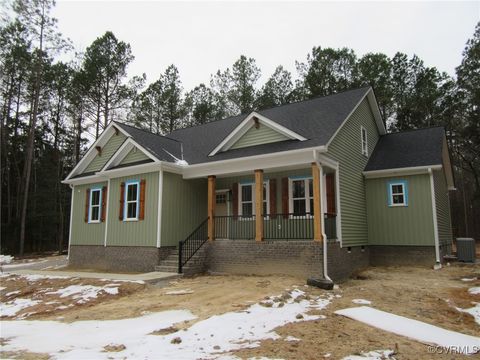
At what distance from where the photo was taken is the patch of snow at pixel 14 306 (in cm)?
896

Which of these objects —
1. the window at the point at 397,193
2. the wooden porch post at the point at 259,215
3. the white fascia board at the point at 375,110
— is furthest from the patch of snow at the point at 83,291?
the white fascia board at the point at 375,110

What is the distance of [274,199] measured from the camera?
13438mm

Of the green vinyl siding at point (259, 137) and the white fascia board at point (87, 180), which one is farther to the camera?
the white fascia board at point (87, 180)

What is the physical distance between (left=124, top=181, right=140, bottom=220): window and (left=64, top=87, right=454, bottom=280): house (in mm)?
46

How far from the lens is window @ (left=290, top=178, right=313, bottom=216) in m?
12.8

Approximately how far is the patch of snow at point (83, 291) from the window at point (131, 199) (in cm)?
383

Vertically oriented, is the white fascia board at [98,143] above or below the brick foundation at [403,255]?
above

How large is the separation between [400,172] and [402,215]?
1.65 meters

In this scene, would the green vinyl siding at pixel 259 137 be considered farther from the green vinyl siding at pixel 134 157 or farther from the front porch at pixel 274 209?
→ the green vinyl siding at pixel 134 157

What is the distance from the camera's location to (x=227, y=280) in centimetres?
1095

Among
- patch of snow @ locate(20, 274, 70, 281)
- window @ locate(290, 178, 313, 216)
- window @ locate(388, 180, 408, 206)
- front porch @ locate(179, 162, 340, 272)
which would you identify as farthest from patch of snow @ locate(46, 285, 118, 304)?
window @ locate(388, 180, 408, 206)

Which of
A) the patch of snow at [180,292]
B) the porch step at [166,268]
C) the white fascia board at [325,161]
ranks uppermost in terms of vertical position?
the white fascia board at [325,161]

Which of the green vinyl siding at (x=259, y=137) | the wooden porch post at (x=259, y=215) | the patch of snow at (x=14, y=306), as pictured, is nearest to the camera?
the patch of snow at (x=14, y=306)

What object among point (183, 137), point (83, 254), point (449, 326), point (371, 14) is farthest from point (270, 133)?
point (83, 254)
